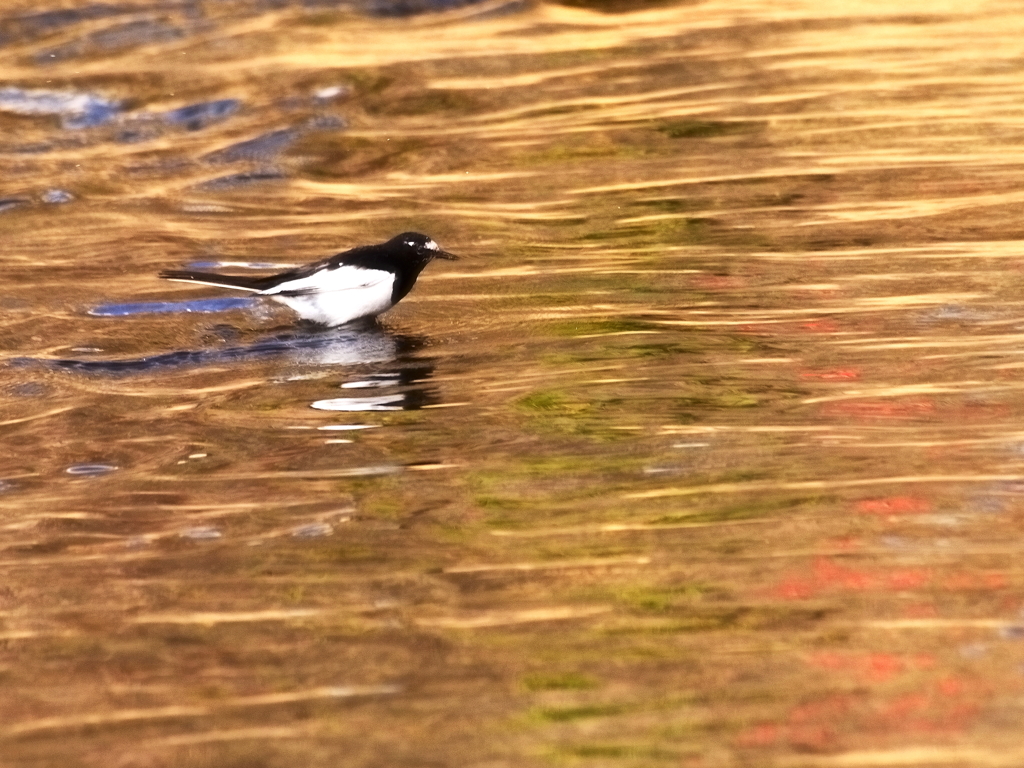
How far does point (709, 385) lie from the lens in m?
8.17

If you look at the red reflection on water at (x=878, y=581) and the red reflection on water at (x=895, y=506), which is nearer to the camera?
the red reflection on water at (x=878, y=581)

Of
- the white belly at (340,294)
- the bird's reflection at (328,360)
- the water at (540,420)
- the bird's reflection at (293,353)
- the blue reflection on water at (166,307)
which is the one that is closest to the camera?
the water at (540,420)

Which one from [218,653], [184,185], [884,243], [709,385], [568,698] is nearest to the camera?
[568,698]

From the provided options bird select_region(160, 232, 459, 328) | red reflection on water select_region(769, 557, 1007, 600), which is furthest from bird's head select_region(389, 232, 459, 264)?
red reflection on water select_region(769, 557, 1007, 600)

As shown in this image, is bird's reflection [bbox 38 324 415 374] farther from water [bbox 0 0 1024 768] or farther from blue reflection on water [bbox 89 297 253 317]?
blue reflection on water [bbox 89 297 253 317]

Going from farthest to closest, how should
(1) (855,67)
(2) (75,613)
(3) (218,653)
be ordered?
(1) (855,67)
(2) (75,613)
(3) (218,653)

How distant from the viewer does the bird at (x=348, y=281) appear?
31.9 ft

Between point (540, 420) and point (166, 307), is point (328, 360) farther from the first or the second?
point (540, 420)

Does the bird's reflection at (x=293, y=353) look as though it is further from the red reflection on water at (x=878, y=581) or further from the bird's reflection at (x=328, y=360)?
the red reflection on water at (x=878, y=581)

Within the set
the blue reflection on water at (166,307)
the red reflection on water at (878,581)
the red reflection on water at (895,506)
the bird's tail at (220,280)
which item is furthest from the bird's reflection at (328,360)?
the red reflection on water at (878,581)

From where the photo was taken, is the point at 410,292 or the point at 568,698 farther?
the point at 410,292

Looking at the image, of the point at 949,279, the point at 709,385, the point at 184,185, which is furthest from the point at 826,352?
the point at 184,185

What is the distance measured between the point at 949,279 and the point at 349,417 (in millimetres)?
3254

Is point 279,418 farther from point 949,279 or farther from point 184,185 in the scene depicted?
point 184,185
